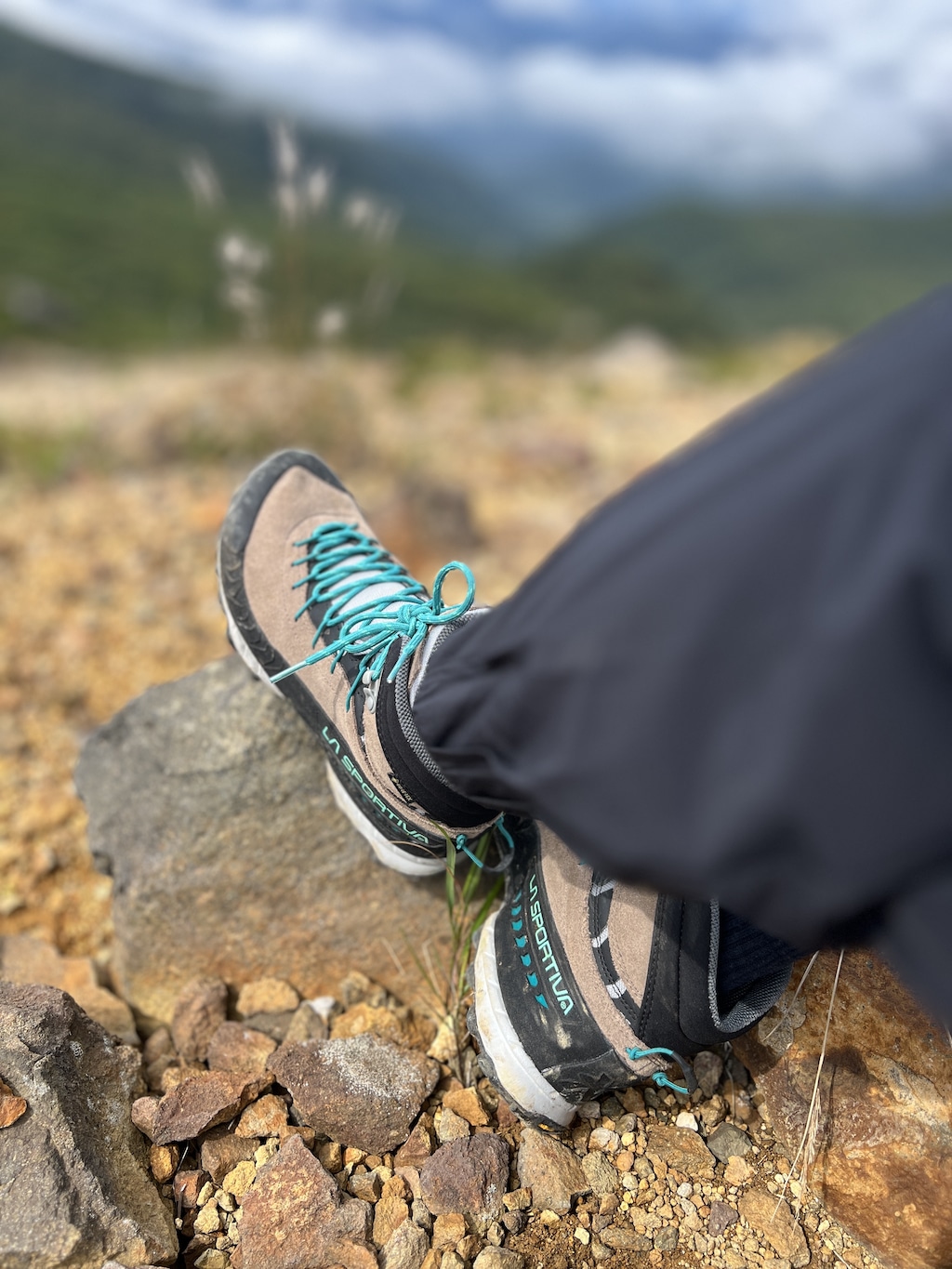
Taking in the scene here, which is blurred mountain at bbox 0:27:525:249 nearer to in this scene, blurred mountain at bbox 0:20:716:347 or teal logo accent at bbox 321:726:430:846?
blurred mountain at bbox 0:20:716:347

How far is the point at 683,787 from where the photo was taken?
827 millimetres

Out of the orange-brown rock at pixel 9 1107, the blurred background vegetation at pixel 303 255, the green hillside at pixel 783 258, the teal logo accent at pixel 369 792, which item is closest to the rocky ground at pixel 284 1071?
the orange-brown rock at pixel 9 1107

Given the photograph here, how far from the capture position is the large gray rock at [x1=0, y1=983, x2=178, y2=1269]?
1146mm

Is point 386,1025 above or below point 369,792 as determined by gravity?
below

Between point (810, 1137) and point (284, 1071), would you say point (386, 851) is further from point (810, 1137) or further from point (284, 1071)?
point (810, 1137)

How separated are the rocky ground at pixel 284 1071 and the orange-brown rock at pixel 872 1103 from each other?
0.05 m

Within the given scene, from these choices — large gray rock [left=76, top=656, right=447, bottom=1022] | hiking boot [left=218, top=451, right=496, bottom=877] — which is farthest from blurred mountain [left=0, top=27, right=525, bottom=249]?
large gray rock [left=76, top=656, right=447, bottom=1022]

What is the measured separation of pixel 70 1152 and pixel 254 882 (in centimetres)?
62

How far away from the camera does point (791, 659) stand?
0.77 metres

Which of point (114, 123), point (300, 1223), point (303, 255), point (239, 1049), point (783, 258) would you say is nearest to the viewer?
point (300, 1223)

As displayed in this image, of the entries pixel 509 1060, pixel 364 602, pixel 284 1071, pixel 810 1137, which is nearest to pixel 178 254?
pixel 364 602

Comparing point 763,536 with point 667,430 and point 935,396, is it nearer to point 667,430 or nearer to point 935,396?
point 935,396

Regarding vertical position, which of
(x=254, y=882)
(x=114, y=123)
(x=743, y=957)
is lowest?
(x=114, y=123)

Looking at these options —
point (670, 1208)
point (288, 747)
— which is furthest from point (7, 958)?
point (670, 1208)
